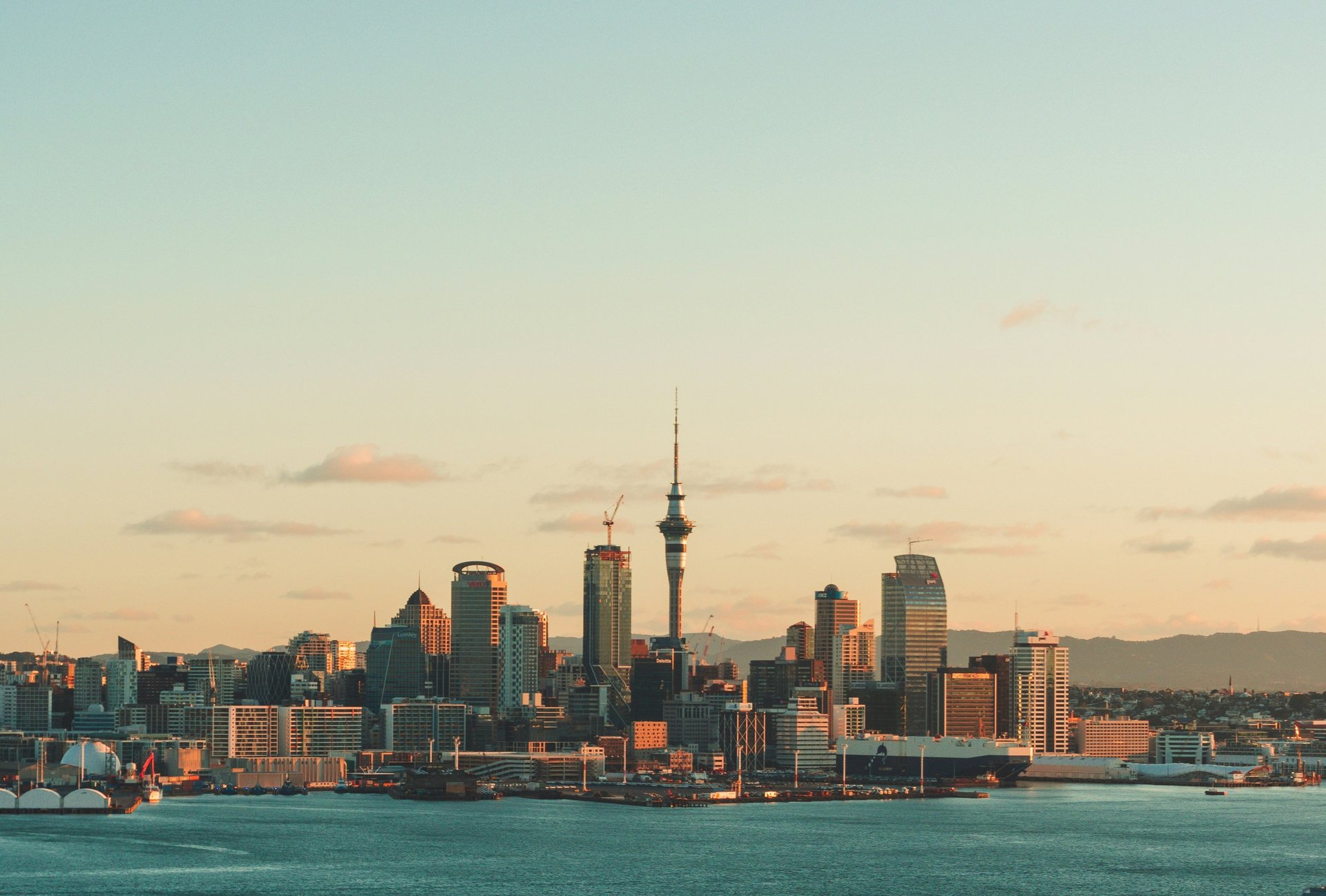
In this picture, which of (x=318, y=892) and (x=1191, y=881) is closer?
(x=318, y=892)

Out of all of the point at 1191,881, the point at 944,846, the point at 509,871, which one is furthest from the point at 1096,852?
the point at 509,871

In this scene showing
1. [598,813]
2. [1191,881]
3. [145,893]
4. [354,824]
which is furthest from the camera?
[598,813]

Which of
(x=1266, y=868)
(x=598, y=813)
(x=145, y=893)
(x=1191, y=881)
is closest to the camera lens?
(x=145, y=893)

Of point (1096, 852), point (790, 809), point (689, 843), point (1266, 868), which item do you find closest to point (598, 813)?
point (790, 809)

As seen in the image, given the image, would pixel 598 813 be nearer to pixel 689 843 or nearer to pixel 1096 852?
pixel 689 843

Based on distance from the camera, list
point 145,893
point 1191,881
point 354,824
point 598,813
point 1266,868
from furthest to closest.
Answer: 1. point 598,813
2. point 354,824
3. point 1266,868
4. point 1191,881
5. point 145,893

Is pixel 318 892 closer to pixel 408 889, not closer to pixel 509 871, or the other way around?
pixel 408 889

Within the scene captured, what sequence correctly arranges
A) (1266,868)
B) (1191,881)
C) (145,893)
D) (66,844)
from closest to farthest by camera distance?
(145,893) < (1191,881) < (1266,868) < (66,844)
